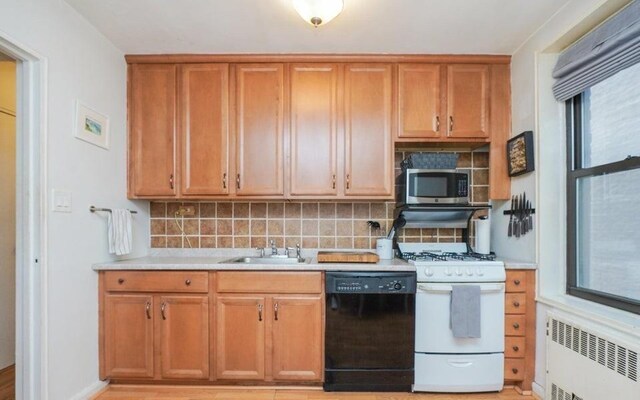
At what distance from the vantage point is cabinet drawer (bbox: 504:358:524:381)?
2.18 meters

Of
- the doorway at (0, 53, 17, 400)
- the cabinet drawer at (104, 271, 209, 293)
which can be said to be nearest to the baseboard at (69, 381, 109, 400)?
the cabinet drawer at (104, 271, 209, 293)

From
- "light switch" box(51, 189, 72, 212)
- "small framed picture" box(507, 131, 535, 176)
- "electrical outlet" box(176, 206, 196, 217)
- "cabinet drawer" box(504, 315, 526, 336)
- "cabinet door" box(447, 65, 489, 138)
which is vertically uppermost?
"cabinet door" box(447, 65, 489, 138)

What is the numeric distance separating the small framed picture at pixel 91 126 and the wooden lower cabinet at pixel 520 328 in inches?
117

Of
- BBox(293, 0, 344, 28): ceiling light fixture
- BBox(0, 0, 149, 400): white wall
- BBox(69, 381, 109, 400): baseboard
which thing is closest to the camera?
BBox(293, 0, 344, 28): ceiling light fixture

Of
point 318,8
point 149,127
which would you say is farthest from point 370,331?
point 149,127

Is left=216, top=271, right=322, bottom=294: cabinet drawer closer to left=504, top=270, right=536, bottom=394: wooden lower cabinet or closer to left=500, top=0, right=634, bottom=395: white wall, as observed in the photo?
left=504, top=270, right=536, bottom=394: wooden lower cabinet

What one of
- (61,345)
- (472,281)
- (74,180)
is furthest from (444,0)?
(61,345)

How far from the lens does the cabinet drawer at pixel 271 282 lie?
2199 millimetres

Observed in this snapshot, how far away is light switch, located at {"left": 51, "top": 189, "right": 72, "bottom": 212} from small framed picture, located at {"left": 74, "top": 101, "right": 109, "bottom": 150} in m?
0.38

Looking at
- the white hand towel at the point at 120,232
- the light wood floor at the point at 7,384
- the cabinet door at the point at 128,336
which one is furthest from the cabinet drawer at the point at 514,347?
the light wood floor at the point at 7,384

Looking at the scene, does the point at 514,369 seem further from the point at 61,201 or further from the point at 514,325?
the point at 61,201

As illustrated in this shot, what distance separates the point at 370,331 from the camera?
2.16 meters

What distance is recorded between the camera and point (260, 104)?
2498 mm

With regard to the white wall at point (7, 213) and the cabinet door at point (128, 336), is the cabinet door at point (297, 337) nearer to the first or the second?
the cabinet door at point (128, 336)
